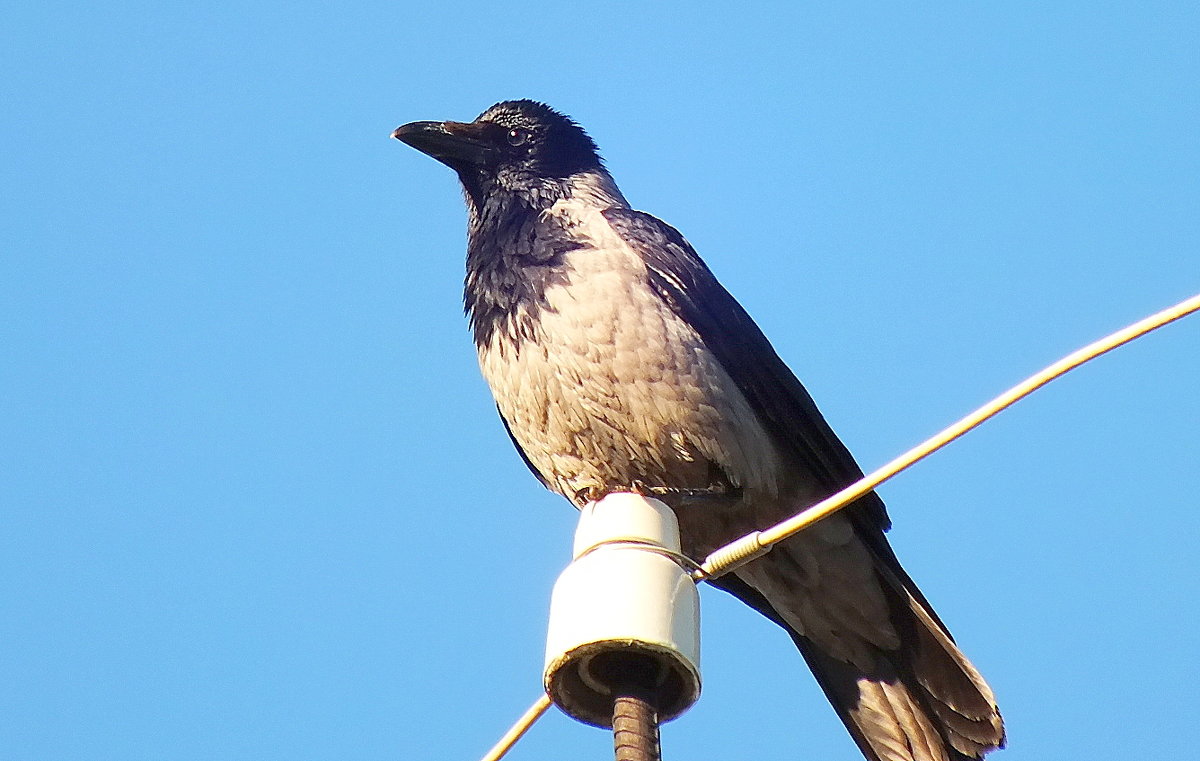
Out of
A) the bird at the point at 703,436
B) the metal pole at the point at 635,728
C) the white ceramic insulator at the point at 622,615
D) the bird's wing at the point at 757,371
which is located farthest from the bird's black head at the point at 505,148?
the metal pole at the point at 635,728

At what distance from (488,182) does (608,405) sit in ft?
6.32

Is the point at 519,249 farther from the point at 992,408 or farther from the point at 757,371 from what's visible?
the point at 992,408

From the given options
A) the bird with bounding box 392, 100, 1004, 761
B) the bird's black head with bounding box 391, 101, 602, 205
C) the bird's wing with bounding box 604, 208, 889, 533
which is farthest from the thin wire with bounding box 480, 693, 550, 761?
the bird's black head with bounding box 391, 101, 602, 205

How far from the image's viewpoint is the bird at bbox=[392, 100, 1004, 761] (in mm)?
5805

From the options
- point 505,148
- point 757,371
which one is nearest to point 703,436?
point 757,371

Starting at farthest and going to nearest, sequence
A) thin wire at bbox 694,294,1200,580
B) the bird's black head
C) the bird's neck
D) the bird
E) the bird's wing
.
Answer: the bird's black head → the bird's wing → the bird's neck → the bird → thin wire at bbox 694,294,1200,580

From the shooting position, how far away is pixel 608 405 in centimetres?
576

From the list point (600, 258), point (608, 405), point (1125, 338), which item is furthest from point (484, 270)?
point (1125, 338)

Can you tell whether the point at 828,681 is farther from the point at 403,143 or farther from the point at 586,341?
the point at 403,143

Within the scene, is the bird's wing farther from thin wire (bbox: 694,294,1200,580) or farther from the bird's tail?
thin wire (bbox: 694,294,1200,580)

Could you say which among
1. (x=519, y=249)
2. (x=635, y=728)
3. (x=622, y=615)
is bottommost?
(x=635, y=728)

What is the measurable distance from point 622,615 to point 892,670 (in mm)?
3141

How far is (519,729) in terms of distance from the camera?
3420mm

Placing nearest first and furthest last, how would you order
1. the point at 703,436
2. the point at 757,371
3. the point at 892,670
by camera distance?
the point at 703,436
the point at 892,670
the point at 757,371
